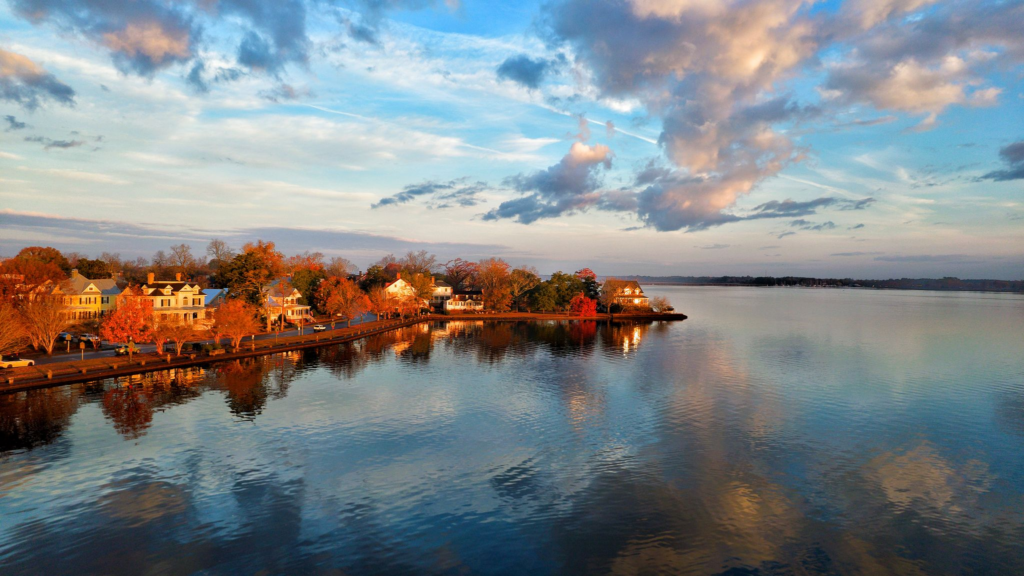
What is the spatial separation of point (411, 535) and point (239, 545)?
654 centimetres

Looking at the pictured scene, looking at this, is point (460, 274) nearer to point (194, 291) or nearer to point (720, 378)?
point (194, 291)

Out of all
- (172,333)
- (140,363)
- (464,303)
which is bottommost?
(140,363)

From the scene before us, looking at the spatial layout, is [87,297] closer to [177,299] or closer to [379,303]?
[177,299]

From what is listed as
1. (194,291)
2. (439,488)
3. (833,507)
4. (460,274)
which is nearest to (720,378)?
(833,507)

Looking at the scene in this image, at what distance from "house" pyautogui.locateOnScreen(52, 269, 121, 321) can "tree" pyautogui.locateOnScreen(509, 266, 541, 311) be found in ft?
256

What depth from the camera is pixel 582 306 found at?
120m

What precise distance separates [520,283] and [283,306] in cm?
5975

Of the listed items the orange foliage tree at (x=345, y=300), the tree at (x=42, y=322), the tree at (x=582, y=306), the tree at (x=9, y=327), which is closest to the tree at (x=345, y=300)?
the orange foliage tree at (x=345, y=300)

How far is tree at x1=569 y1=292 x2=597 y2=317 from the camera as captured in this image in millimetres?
119700

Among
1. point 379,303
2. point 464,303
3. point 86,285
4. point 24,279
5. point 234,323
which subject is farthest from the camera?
point 464,303

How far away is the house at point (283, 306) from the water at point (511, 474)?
3596 cm

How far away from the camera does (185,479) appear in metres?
24.9

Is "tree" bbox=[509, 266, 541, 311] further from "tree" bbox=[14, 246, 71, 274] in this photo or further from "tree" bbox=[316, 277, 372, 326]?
"tree" bbox=[14, 246, 71, 274]

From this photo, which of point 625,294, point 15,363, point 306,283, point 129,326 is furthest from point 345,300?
point 625,294
